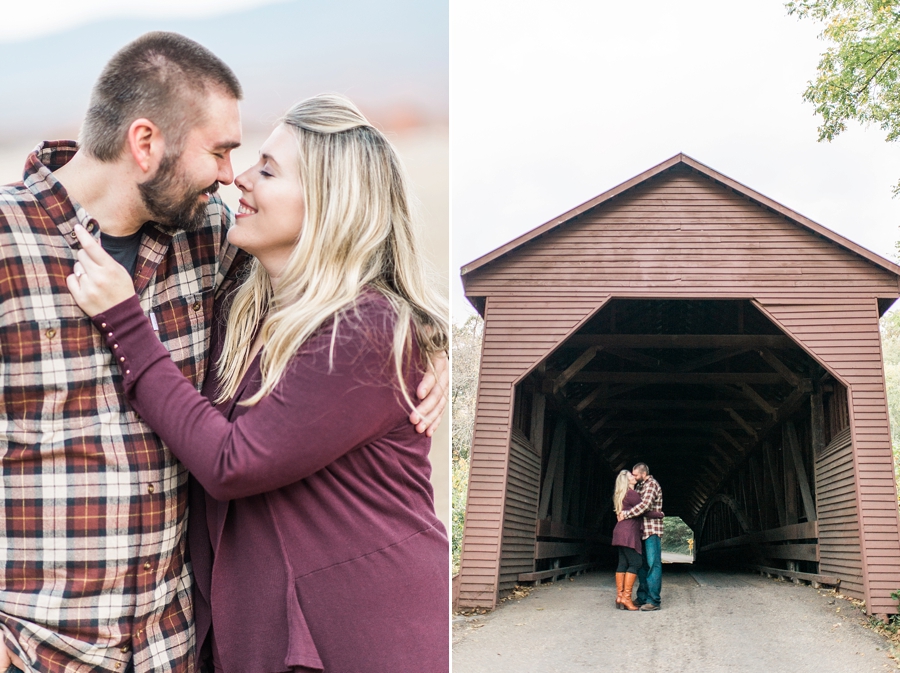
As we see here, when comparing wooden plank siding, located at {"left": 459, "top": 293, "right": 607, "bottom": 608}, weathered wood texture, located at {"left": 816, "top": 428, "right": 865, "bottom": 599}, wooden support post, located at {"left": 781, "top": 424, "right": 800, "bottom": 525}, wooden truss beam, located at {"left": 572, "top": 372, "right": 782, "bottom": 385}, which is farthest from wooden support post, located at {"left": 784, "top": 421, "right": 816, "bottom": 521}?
wooden plank siding, located at {"left": 459, "top": 293, "right": 607, "bottom": 608}

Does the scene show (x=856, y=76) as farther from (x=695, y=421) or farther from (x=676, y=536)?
(x=676, y=536)

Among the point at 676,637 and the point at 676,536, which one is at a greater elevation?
the point at 676,637

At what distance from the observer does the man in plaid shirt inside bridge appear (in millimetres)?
10430

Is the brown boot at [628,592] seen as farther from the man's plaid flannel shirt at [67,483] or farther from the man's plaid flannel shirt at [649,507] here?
the man's plaid flannel shirt at [67,483]

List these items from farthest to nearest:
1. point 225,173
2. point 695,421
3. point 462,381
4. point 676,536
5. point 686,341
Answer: point 676,536 → point 462,381 → point 695,421 → point 686,341 → point 225,173

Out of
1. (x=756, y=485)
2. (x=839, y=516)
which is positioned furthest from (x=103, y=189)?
(x=756, y=485)

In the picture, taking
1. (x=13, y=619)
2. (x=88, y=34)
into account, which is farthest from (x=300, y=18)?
(x=13, y=619)

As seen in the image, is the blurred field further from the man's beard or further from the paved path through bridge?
the man's beard

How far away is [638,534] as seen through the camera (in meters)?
10.5

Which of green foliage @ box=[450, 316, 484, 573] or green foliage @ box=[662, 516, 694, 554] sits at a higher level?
green foliage @ box=[450, 316, 484, 573]

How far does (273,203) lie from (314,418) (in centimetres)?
66

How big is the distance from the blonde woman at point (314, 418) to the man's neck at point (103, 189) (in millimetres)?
196

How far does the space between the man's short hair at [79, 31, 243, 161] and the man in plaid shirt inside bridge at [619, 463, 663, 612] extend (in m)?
8.69

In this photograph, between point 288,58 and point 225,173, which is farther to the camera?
point 288,58
